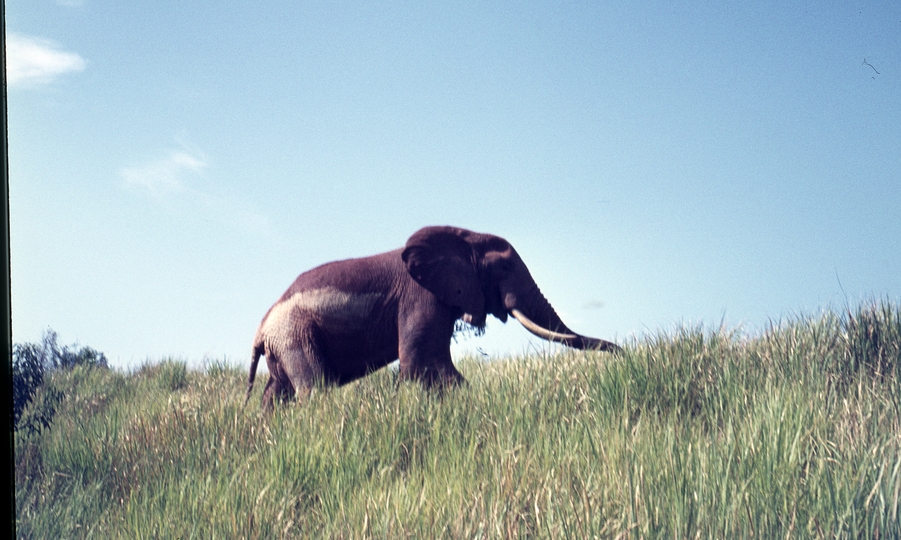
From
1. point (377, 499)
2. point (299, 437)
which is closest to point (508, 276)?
point (299, 437)

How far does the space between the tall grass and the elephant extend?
20.8 inches

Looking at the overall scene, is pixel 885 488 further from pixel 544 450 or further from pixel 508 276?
pixel 508 276

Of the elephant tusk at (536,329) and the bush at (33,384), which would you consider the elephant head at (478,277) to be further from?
the bush at (33,384)

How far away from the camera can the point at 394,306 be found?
546 cm

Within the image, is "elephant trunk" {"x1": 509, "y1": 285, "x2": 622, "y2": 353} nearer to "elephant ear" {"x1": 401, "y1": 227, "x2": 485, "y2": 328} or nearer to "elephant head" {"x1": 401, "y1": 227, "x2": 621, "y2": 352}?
"elephant head" {"x1": 401, "y1": 227, "x2": 621, "y2": 352}

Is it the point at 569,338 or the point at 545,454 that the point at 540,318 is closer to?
the point at 569,338

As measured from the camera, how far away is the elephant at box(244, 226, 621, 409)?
5.36 meters

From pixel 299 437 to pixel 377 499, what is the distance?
83 centimetres

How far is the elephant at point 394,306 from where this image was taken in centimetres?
536

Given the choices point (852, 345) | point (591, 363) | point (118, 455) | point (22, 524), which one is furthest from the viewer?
point (118, 455)

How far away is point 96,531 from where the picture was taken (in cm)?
354

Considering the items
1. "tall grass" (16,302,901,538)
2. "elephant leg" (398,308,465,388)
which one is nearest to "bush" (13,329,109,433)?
"tall grass" (16,302,901,538)

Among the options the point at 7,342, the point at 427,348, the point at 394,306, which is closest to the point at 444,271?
the point at 394,306

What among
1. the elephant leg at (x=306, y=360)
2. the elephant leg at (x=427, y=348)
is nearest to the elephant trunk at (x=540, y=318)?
the elephant leg at (x=427, y=348)
